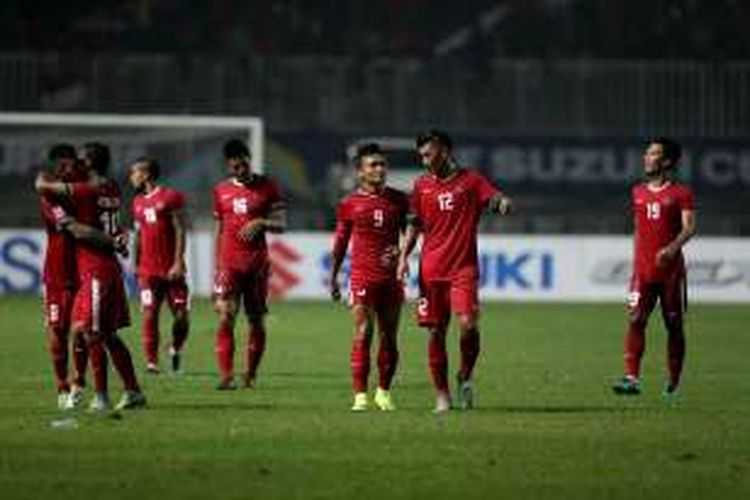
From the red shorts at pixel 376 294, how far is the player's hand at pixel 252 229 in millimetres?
3249

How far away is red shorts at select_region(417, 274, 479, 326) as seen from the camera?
1681 cm

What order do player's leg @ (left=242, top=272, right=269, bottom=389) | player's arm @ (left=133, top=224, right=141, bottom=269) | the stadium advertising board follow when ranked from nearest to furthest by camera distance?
player's leg @ (left=242, top=272, right=269, bottom=389) < player's arm @ (left=133, top=224, right=141, bottom=269) < the stadium advertising board

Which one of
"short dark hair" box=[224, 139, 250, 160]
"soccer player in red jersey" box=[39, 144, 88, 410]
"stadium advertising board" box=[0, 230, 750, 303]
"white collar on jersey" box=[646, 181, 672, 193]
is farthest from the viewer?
"stadium advertising board" box=[0, 230, 750, 303]

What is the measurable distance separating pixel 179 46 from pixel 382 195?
26.7 metres

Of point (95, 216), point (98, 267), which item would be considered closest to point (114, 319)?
point (98, 267)

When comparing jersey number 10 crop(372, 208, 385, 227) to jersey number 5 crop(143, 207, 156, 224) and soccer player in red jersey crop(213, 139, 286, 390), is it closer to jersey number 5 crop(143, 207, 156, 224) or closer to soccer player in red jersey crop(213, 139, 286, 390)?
soccer player in red jersey crop(213, 139, 286, 390)

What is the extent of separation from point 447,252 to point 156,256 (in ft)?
22.5

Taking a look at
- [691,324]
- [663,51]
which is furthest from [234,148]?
[663,51]

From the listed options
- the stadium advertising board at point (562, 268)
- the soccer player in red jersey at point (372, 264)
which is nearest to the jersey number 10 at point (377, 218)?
the soccer player in red jersey at point (372, 264)

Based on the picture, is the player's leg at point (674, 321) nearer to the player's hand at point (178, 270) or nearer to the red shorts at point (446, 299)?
the red shorts at point (446, 299)

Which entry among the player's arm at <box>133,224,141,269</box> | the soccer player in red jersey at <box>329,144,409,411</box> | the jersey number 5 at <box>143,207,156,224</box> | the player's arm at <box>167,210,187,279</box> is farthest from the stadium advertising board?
the soccer player in red jersey at <box>329,144,409,411</box>

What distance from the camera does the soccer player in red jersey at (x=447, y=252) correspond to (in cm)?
1686

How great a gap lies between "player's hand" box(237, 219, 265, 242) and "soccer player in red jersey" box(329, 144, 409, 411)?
3.13 meters

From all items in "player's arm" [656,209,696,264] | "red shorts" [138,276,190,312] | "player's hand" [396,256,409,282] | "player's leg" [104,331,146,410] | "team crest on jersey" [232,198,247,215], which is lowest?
"player's leg" [104,331,146,410]
